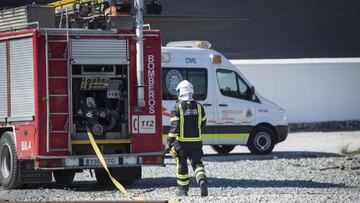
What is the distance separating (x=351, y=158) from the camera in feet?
74.6

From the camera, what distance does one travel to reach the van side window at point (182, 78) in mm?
23078

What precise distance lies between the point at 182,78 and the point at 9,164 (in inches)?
284

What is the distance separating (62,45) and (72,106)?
107 cm

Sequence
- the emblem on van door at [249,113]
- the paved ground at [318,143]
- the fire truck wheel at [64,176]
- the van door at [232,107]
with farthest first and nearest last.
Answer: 1. the paved ground at [318,143]
2. the emblem on van door at [249,113]
3. the van door at [232,107]
4. the fire truck wheel at [64,176]

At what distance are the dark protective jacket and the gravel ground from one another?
0.88 meters

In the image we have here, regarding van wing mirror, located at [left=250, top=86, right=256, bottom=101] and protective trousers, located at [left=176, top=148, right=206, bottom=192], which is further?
van wing mirror, located at [left=250, top=86, right=256, bottom=101]

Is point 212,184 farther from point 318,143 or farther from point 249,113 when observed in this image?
point 318,143

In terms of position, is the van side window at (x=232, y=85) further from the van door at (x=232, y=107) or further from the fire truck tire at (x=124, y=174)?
the fire truck tire at (x=124, y=174)

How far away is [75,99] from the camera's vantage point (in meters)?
16.3

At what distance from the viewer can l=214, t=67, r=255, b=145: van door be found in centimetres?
2375

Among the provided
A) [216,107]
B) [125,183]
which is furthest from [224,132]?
[125,183]

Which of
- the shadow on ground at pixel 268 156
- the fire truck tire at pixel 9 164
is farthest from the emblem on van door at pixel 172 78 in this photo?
the fire truck tire at pixel 9 164

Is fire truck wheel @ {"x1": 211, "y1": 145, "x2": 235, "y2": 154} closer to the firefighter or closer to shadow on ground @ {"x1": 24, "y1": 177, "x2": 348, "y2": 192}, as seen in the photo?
shadow on ground @ {"x1": 24, "y1": 177, "x2": 348, "y2": 192}

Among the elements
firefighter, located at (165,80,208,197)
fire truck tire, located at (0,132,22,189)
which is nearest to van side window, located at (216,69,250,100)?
fire truck tire, located at (0,132,22,189)
